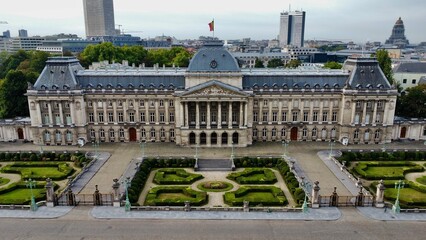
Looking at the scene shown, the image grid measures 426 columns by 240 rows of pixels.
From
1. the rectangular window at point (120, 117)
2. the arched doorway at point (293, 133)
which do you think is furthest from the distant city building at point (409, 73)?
the rectangular window at point (120, 117)

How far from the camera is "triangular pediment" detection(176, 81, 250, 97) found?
8219cm

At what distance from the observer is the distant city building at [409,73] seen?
12462cm

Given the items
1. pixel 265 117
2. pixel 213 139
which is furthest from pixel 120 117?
pixel 265 117

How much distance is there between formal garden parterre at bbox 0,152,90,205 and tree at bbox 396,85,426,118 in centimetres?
8093

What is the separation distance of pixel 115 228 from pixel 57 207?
1188cm

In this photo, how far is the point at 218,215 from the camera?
2036 inches

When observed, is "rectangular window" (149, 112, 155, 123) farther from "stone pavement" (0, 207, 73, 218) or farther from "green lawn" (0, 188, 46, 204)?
"stone pavement" (0, 207, 73, 218)

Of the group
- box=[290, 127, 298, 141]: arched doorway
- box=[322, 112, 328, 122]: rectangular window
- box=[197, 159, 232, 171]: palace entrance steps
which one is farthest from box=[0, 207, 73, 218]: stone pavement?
box=[322, 112, 328, 122]: rectangular window

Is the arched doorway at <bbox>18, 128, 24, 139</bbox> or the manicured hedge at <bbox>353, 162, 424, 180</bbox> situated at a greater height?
the arched doorway at <bbox>18, 128, 24, 139</bbox>

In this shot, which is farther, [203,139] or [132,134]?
[132,134]

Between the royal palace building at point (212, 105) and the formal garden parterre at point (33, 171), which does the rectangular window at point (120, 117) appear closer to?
the royal palace building at point (212, 105)

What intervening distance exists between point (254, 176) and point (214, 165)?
31.4ft

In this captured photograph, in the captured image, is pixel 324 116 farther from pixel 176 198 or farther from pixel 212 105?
pixel 176 198

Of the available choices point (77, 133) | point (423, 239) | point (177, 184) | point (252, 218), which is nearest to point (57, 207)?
point (177, 184)
